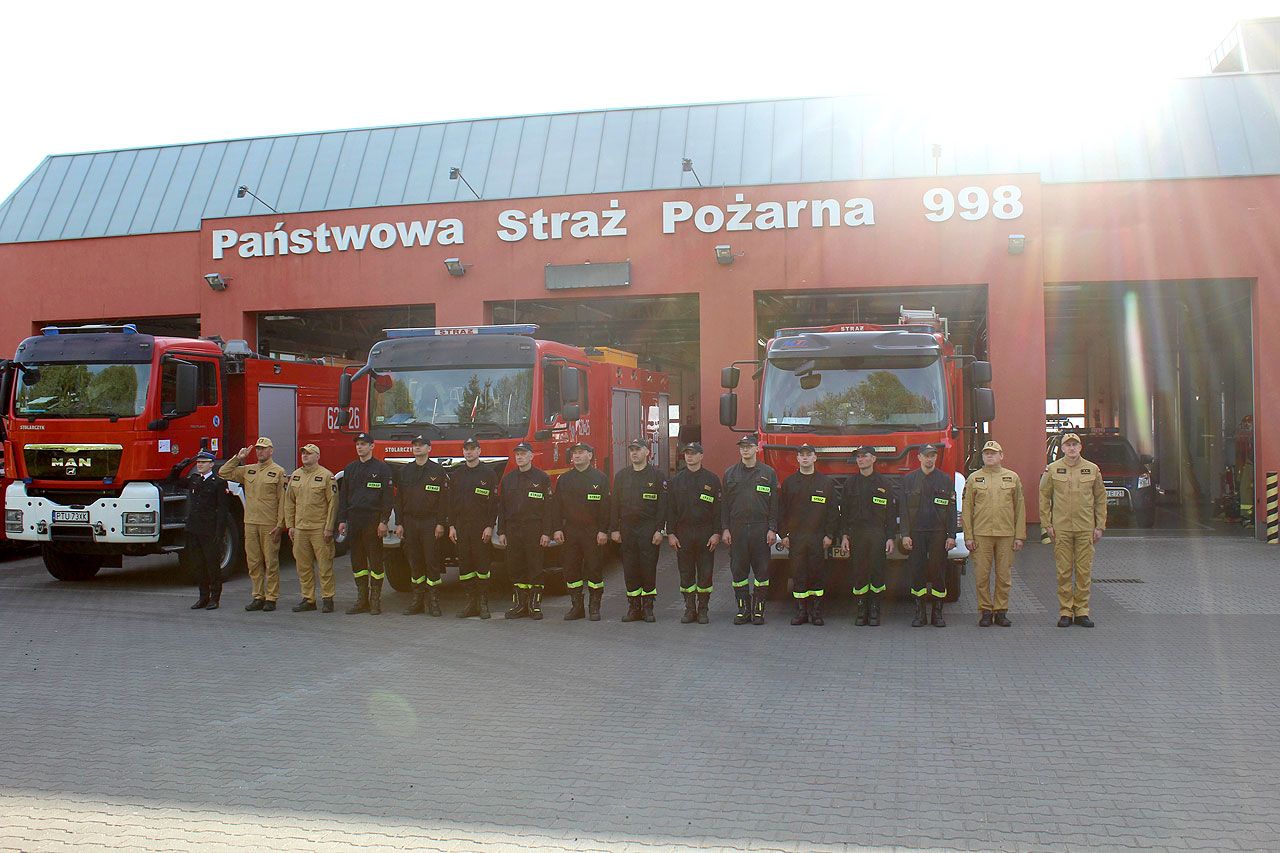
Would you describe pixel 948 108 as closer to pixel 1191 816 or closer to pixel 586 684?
pixel 586 684

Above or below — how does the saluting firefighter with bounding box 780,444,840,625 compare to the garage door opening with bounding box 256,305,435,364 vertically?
below

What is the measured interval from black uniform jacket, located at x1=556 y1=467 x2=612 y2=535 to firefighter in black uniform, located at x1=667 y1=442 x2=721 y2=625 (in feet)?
2.38

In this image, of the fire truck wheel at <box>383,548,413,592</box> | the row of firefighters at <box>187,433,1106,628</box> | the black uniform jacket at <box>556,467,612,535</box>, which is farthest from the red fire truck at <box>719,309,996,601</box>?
the fire truck wheel at <box>383,548,413,592</box>

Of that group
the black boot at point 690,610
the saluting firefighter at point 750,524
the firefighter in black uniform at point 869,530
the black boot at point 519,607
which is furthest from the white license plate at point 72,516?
the firefighter in black uniform at point 869,530


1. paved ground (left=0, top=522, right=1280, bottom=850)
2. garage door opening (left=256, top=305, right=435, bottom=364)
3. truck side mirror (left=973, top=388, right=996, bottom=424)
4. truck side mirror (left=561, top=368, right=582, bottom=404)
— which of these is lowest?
paved ground (left=0, top=522, right=1280, bottom=850)

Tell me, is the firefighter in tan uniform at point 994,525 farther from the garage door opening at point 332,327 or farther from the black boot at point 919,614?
the garage door opening at point 332,327

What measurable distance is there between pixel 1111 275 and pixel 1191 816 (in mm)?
14124

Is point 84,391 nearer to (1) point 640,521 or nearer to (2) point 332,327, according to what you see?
(1) point 640,521

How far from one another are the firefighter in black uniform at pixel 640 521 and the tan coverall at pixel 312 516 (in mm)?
3097

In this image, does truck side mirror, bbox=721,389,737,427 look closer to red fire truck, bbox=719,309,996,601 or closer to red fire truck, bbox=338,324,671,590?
red fire truck, bbox=719,309,996,601

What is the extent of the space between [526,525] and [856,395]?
377 centimetres

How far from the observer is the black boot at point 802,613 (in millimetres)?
10500

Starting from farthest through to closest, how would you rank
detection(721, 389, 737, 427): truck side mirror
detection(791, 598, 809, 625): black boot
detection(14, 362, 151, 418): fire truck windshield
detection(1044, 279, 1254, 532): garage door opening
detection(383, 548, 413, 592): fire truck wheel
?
detection(1044, 279, 1254, 532): garage door opening < detection(14, 362, 151, 418): fire truck windshield < detection(721, 389, 737, 427): truck side mirror < detection(383, 548, 413, 592): fire truck wheel < detection(791, 598, 809, 625): black boot

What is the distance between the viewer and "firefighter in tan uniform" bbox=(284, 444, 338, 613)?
37.6 feet
